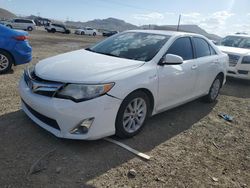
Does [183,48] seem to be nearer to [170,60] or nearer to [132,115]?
[170,60]

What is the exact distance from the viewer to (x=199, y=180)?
10.5 feet

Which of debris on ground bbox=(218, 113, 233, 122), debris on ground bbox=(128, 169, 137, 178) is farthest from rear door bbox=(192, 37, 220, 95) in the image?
debris on ground bbox=(128, 169, 137, 178)

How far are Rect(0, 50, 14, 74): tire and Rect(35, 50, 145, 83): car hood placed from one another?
3250 mm

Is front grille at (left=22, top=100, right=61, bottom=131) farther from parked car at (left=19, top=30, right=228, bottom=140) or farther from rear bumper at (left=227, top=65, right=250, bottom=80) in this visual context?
rear bumper at (left=227, top=65, right=250, bottom=80)

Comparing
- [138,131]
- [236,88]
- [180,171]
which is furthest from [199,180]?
[236,88]

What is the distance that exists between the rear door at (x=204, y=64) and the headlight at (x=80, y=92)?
250 centimetres

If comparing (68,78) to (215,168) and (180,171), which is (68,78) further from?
(215,168)

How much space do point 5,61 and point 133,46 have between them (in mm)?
4012

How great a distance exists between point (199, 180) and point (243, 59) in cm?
659

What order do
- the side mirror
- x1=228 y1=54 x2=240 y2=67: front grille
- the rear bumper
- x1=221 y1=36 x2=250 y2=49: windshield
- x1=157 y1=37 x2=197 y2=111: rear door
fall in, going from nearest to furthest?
the side mirror → x1=157 y1=37 x2=197 y2=111: rear door → the rear bumper → x1=228 y1=54 x2=240 y2=67: front grille → x1=221 y1=36 x2=250 y2=49: windshield

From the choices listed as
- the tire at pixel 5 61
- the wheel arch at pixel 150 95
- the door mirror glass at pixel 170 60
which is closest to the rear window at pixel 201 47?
the door mirror glass at pixel 170 60

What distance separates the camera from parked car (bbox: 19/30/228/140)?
3.30 meters

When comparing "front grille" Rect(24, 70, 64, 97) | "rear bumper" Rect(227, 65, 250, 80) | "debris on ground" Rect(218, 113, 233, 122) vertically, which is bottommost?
"debris on ground" Rect(218, 113, 233, 122)

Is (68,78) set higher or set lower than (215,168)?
higher
